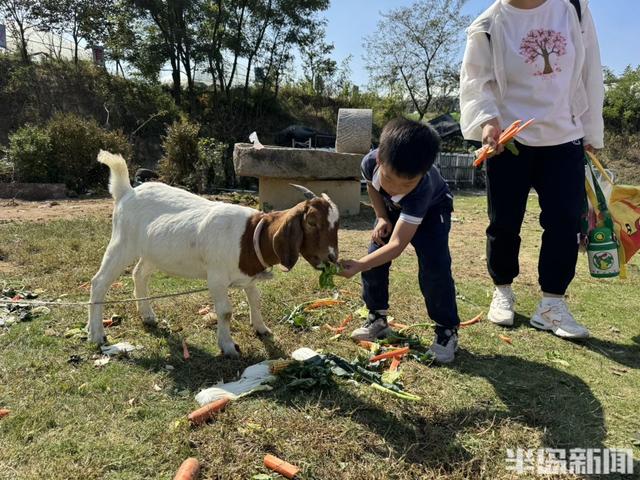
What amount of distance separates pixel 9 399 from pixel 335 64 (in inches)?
1025

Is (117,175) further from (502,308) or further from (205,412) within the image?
(502,308)

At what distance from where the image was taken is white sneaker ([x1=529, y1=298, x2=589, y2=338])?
3.65 meters

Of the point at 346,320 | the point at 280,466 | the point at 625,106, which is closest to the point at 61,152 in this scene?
the point at 346,320

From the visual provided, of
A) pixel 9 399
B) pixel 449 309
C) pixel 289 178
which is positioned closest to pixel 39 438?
pixel 9 399

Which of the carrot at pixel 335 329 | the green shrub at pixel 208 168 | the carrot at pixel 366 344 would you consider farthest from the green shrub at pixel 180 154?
the carrot at pixel 366 344

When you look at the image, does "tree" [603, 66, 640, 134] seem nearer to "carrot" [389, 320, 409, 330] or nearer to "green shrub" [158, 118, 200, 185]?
"green shrub" [158, 118, 200, 185]

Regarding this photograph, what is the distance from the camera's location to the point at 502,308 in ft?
13.2

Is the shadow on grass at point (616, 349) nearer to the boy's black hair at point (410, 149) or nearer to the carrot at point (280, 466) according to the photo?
the boy's black hair at point (410, 149)

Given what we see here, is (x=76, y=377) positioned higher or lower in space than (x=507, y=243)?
lower

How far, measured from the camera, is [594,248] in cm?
390

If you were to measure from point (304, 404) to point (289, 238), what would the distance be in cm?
96

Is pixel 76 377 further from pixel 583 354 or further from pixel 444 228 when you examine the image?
pixel 583 354

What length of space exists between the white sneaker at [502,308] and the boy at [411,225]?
0.76 meters

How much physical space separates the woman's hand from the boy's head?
2.64 ft
